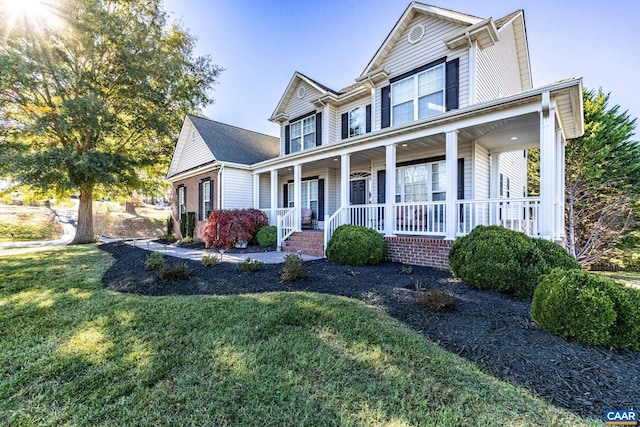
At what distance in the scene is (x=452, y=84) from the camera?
8438 millimetres

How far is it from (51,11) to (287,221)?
493 inches

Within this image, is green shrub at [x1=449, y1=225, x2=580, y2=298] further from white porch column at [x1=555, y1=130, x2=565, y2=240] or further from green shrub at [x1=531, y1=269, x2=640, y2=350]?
white porch column at [x1=555, y1=130, x2=565, y2=240]

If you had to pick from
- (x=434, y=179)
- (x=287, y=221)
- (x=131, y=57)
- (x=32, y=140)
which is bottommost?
(x=287, y=221)

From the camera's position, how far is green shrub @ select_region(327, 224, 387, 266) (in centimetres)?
709

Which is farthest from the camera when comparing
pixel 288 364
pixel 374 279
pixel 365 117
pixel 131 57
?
pixel 131 57

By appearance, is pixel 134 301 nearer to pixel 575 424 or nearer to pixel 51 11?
pixel 575 424

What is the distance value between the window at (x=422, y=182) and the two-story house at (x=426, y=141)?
3 centimetres

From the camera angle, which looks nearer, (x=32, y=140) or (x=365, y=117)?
(x=365, y=117)

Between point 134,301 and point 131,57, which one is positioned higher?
point 131,57

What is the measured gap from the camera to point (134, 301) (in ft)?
14.8

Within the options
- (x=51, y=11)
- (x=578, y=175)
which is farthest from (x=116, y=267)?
(x=578, y=175)

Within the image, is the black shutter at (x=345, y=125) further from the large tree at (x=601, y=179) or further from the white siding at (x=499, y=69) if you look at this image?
the large tree at (x=601, y=179)

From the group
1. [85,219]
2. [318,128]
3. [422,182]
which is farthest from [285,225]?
[85,219]

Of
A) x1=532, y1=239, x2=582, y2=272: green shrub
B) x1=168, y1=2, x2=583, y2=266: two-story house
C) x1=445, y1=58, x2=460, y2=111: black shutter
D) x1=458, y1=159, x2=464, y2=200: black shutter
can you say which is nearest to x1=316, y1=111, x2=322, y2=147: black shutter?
x1=168, y1=2, x2=583, y2=266: two-story house
